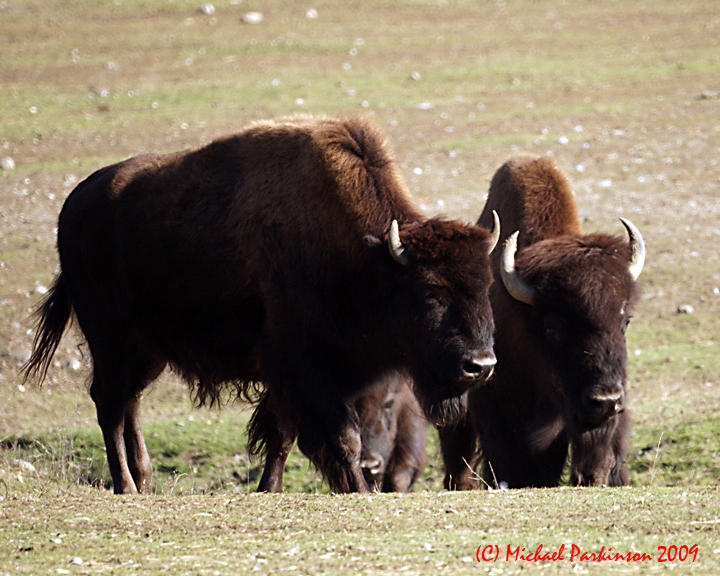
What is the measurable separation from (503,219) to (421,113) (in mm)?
12278

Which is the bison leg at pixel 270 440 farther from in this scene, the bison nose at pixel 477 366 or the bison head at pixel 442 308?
the bison nose at pixel 477 366

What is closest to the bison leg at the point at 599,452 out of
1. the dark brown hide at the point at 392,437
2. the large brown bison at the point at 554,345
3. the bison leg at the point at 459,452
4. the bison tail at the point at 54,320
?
the large brown bison at the point at 554,345

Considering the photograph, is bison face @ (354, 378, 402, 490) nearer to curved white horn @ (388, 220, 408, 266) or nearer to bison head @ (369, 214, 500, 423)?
bison head @ (369, 214, 500, 423)

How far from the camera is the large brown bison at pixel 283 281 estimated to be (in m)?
6.40

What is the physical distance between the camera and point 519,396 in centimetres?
734

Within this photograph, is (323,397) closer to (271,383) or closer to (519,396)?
(271,383)

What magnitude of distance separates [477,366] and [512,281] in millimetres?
950

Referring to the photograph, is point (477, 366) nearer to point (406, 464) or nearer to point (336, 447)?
point (336, 447)

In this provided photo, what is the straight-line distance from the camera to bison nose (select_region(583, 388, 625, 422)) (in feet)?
21.1

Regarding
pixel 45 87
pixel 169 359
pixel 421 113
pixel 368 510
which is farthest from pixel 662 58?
pixel 368 510

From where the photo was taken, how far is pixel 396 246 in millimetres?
6367

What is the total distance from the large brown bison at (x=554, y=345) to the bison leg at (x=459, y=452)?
303 millimetres

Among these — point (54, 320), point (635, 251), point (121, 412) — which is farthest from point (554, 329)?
point (54, 320)

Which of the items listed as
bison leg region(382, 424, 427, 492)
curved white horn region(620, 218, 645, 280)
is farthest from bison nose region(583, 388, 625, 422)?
bison leg region(382, 424, 427, 492)
